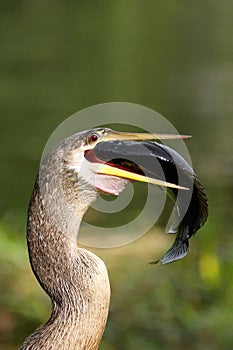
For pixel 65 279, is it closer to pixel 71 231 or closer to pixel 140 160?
pixel 71 231

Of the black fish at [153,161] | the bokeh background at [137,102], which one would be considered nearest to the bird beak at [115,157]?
the black fish at [153,161]

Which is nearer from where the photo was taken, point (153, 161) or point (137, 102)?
point (153, 161)

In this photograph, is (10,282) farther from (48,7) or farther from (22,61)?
(48,7)

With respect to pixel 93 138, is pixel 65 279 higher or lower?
lower

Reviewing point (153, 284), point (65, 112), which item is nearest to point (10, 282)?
point (153, 284)

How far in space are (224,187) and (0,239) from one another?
3401 mm

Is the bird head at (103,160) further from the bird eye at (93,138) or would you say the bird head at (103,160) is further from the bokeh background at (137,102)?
the bokeh background at (137,102)

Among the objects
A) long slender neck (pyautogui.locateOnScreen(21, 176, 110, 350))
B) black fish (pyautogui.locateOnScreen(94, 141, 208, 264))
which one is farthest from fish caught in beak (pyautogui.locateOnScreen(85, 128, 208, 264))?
long slender neck (pyautogui.locateOnScreen(21, 176, 110, 350))

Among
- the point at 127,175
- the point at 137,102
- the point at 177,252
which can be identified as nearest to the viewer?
the point at 127,175

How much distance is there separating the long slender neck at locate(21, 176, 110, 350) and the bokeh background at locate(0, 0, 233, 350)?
2.31 m

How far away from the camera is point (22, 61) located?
1662 cm

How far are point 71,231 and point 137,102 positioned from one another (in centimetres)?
983

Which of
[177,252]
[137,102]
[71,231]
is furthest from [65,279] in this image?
[137,102]

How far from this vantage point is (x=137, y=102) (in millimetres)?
13008
